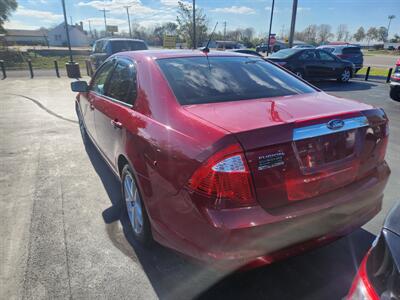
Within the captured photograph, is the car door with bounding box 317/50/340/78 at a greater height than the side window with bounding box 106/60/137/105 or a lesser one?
lesser

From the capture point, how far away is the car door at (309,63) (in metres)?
12.7

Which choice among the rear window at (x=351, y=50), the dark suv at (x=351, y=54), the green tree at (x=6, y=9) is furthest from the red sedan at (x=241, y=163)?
the green tree at (x=6, y=9)

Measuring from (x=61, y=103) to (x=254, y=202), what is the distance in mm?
9247

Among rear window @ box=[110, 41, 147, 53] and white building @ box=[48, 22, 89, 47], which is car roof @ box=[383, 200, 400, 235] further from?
white building @ box=[48, 22, 89, 47]

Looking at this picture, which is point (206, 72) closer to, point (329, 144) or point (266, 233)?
point (329, 144)

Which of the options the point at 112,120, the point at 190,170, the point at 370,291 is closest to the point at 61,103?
the point at 112,120

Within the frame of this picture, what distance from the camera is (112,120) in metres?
3.06

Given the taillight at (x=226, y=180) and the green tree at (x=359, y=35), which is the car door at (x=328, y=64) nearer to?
the taillight at (x=226, y=180)

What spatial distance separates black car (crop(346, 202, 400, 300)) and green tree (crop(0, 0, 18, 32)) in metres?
51.8

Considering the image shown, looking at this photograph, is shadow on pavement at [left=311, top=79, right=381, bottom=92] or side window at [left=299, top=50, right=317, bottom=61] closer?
shadow on pavement at [left=311, top=79, right=381, bottom=92]

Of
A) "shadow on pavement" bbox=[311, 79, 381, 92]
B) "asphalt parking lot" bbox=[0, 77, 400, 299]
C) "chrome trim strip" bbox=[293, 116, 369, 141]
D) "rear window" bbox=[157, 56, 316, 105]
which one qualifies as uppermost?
"rear window" bbox=[157, 56, 316, 105]

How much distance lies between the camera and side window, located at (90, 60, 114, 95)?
12.3ft

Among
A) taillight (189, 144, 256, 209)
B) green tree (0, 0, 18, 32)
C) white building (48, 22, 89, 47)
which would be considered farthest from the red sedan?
white building (48, 22, 89, 47)

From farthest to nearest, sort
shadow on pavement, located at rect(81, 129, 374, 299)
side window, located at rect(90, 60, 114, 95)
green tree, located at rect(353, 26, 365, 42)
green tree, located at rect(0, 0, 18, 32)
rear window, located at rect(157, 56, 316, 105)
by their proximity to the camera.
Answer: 1. green tree, located at rect(353, 26, 365, 42)
2. green tree, located at rect(0, 0, 18, 32)
3. side window, located at rect(90, 60, 114, 95)
4. rear window, located at rect(157, 56, 316, 105)
5. shadow on pavement, located at rect(81, 129, 374, 299)
